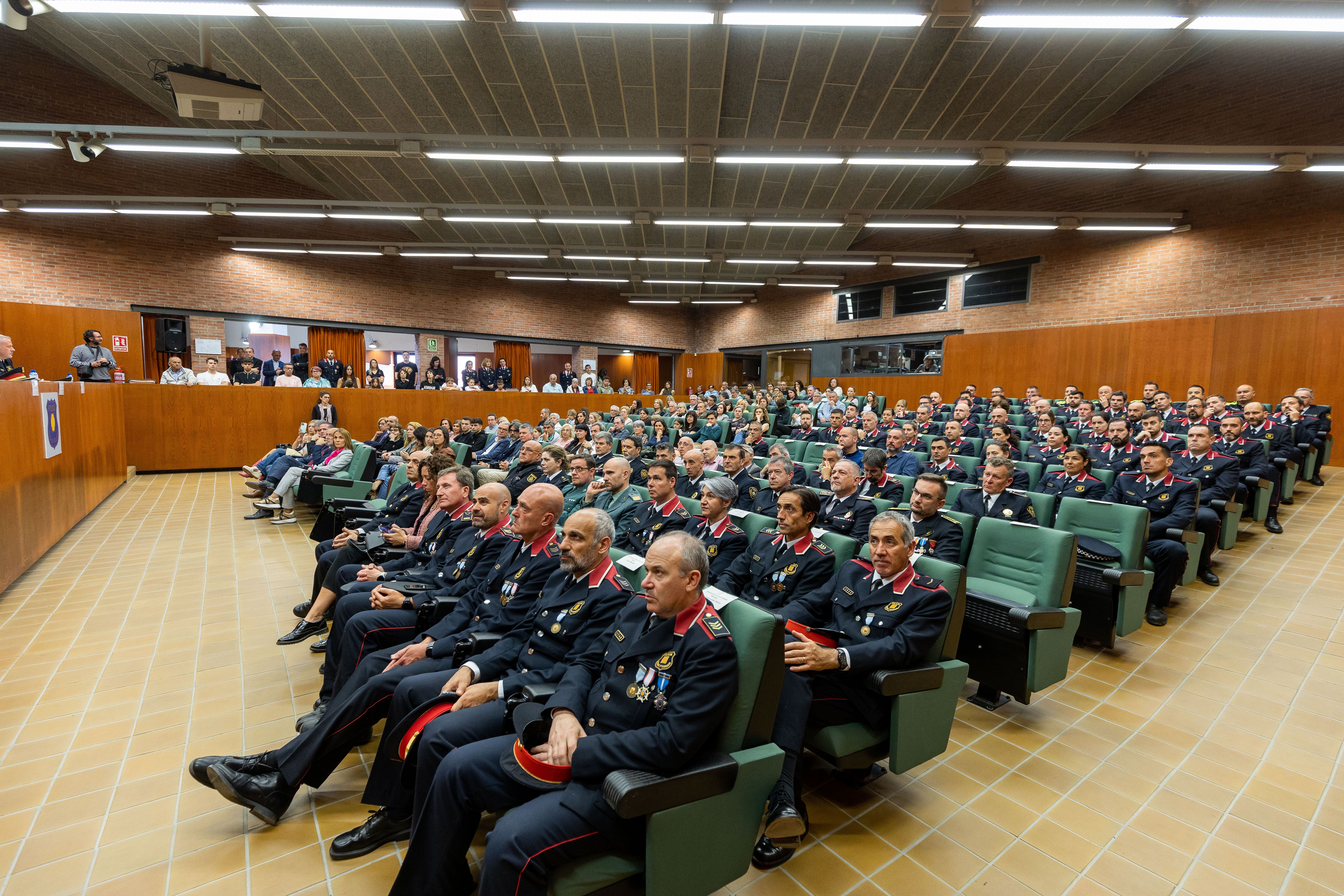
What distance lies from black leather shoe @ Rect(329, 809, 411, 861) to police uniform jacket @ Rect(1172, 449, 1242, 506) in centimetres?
527

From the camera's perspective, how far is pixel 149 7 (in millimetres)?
4281

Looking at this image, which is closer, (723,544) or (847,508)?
(723,544)

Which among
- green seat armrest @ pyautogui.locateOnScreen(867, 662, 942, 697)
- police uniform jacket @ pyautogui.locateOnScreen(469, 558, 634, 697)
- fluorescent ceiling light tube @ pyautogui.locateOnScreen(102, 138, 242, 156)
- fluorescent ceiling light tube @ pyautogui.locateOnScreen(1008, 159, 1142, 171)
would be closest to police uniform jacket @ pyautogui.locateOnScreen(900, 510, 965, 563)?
green seat armrest @ pyautogui.locateOnScreen(867, 662, 942, 697)

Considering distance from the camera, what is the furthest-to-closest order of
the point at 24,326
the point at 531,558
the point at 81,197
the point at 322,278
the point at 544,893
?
1. the point at 322,278
2. the point at 24,326
3. the point at 81,197
4. the point at 531,558
5. the point at 544,893

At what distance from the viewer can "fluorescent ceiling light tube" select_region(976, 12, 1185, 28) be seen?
436 centimetres

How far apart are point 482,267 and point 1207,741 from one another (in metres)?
14.8

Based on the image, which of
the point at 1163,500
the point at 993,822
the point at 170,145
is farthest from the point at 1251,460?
the point at 170,145

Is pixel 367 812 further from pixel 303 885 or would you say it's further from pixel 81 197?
pixel 81 197

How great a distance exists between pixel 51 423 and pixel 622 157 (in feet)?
20.4

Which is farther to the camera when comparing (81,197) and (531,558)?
(81,197)

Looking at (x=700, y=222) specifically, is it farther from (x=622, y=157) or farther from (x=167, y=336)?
Result: (x=167, y=336)

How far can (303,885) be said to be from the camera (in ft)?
5.73

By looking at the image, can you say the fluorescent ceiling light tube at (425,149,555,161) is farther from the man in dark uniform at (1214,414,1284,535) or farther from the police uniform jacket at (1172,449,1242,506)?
the man in dark uniform at (1214,414,1284,535)

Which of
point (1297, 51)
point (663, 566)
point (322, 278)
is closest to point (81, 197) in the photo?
point (322, 278)
